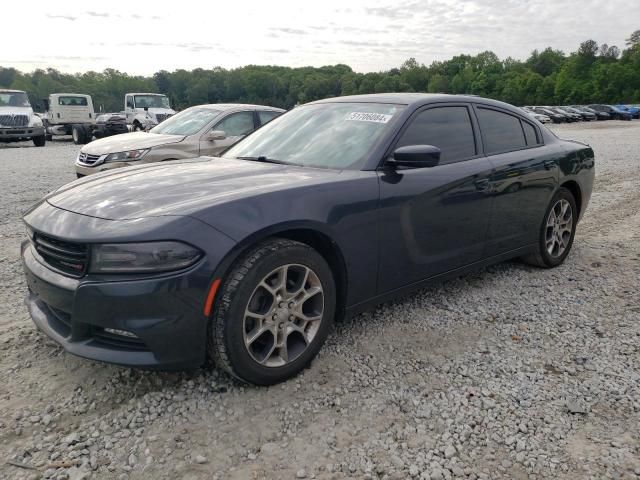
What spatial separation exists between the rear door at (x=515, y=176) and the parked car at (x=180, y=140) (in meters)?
4.47

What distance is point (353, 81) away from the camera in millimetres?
109000

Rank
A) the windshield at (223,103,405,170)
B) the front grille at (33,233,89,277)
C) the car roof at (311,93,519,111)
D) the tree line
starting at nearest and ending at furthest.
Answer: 1. the front grille at (33,233,89,277)
2. the windshield at (223,103,405,170)
3. the car roof at (311,93,519,111)
4. the tree line

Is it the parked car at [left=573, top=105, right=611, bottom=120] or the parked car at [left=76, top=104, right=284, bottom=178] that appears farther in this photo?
the parked car at [left=573, top=105, right=611, bottom=120]

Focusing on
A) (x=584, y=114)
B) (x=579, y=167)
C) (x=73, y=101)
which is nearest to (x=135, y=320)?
(x=579, y=167)

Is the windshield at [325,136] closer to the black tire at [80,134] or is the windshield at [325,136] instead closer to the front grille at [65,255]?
the front grille at [65,255]

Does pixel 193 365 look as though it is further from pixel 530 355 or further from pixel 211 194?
pixel 530 355

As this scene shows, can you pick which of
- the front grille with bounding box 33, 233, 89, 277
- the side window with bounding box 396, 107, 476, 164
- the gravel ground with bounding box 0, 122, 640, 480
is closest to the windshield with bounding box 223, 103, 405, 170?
the side window with bounding box 396, 107, 476, 164

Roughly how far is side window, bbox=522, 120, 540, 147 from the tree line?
3569 inches

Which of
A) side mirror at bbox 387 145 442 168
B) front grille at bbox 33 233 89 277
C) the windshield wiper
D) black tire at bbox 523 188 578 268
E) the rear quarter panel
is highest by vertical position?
side mirror at bbox 387 145 442 168

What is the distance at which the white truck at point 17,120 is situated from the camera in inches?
736

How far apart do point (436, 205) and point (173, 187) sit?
168cm

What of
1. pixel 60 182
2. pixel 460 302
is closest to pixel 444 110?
pixel 460 302

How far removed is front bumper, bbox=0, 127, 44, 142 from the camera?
61.1 ft

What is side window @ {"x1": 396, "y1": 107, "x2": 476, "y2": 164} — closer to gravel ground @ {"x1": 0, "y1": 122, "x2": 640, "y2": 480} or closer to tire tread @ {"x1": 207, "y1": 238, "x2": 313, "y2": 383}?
gravel ground @ {"x1": 0, "y1": 122, "x2": 640, "y2": 480}
